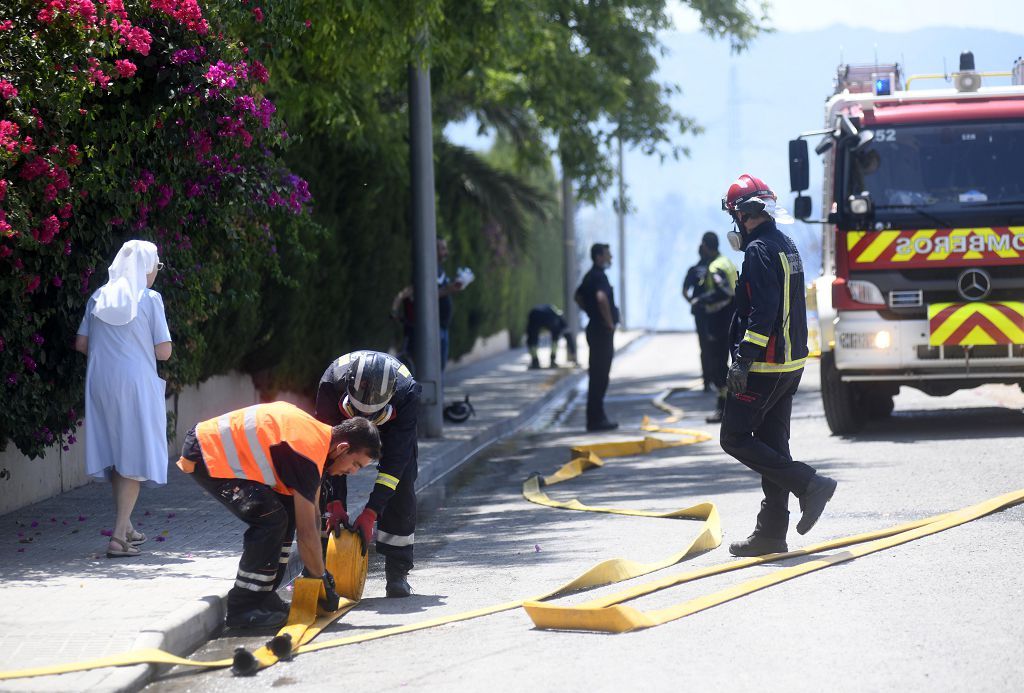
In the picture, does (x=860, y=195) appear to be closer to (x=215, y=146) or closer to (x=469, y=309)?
(x=215, y=146)

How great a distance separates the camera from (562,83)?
2275 centimetres

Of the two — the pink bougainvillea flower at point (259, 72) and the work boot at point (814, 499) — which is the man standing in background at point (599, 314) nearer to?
the pink bougainvillea flower at point (259, 72)

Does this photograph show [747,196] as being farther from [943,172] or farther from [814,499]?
[943,172]

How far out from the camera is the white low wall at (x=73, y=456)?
33.8 ft

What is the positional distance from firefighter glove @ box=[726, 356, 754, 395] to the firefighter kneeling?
2.29 meters

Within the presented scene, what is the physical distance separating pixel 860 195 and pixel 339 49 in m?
4.66

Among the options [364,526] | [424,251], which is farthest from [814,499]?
[424,251]

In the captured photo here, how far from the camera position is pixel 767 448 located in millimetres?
8297

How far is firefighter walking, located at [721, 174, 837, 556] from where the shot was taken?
26.9ft

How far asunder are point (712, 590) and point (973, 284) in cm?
671

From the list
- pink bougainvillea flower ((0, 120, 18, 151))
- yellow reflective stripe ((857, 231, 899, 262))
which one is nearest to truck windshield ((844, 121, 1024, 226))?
yellow reflective stripe ((857, 231, 899, 262))

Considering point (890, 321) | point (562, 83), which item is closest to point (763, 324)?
point (890, 321)

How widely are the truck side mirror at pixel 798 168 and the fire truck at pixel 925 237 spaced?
0.04 feet

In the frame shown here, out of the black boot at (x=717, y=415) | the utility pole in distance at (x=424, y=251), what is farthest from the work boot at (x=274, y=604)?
the black boot at (x=717, y=415)
